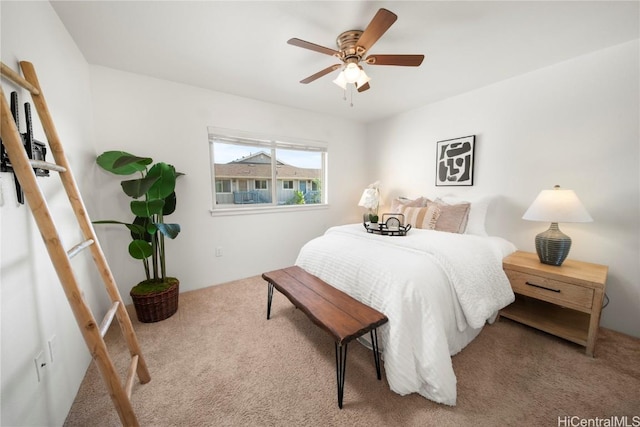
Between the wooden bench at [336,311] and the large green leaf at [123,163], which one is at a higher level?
the large green leaf at [123,163]

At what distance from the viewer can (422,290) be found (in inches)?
54.9

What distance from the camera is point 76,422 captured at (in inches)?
47.7

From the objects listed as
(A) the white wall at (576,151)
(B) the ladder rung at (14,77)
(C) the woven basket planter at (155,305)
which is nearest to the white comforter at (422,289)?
(A) the white wall at (576,151)

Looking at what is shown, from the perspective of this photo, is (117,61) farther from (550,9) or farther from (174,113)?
(550,9)

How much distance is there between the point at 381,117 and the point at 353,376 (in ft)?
11.6

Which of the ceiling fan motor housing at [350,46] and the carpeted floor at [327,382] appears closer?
the carpeted floor at [327,382]

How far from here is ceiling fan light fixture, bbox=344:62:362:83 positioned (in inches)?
65.9

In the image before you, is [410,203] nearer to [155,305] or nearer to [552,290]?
[552,290]

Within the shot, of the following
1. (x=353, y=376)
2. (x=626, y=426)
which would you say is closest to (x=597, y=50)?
(x=626, y=426)

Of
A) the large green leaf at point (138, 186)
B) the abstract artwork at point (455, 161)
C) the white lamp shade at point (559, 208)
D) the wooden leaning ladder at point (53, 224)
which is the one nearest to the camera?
the wooden leaning ladder at point (53, 224)

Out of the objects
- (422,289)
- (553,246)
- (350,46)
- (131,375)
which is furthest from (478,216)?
(131,375)

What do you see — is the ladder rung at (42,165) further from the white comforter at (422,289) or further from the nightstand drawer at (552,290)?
the nightstand drawer at (552,290)

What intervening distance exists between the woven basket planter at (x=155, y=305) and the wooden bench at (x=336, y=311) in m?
0.97

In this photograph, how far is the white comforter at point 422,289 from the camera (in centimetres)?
132
